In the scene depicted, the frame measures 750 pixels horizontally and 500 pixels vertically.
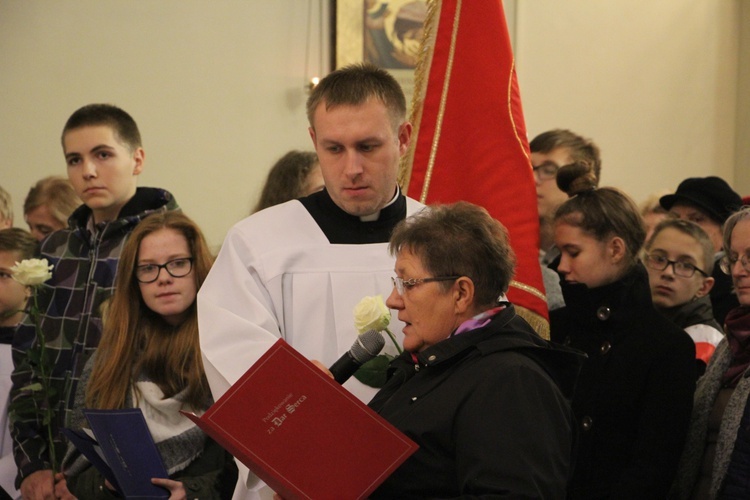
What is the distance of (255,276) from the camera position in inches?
119

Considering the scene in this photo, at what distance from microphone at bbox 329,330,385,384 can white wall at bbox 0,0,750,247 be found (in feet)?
16.8

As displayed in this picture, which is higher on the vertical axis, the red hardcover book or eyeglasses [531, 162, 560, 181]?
eyeglasses [531, 162, 560, 181]

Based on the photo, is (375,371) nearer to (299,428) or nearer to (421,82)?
(299,428)

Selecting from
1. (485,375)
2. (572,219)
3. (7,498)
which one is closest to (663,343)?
(572,219)

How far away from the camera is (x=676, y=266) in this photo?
13.8ft

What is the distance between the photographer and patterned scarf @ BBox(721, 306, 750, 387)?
3271 mm

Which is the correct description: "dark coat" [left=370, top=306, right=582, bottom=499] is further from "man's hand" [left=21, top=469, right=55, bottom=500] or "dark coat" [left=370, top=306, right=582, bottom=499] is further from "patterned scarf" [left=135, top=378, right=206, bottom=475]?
"man's hand" [left=21, top=469, right=55, bottom=500]

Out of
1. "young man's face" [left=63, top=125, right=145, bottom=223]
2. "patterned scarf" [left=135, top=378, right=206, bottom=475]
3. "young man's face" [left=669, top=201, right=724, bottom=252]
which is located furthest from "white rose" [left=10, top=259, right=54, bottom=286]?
"young man's face" [left=669, top=201, right=724, bottom=252]

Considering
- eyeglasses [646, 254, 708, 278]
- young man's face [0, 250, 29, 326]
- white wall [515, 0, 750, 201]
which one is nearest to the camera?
eyeglasses [646, 254, 708, 278]

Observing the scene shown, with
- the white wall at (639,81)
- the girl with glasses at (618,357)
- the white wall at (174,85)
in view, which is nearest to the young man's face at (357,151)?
the girl with glasses at (618,357)

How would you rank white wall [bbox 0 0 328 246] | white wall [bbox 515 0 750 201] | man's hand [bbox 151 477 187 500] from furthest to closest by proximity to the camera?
white wall [bbox 515 0 750 201]
white wall [bbox 0 0 328 246]
man's hand [bbox 151 477 187 500]

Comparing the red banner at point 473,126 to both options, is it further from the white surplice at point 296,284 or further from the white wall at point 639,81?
the white wall at point 639,81

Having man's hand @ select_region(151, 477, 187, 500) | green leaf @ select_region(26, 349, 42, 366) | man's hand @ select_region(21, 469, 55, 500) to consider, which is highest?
green leaf @ select_region(26, 349, 42, 366)

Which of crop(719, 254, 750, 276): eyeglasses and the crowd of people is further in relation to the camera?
crop(719, 254, 750, 276): eyeglasses
